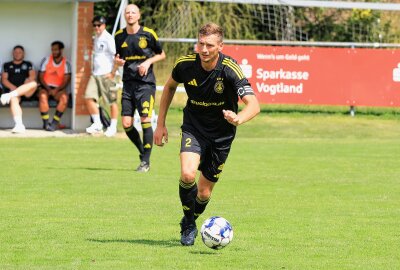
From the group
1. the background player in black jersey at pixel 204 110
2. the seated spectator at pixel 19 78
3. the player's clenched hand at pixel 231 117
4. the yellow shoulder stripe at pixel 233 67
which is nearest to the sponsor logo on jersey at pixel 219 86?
the background player in black jersey at pixel 204 110

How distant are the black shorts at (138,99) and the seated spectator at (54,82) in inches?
237

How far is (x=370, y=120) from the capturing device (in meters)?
24.1

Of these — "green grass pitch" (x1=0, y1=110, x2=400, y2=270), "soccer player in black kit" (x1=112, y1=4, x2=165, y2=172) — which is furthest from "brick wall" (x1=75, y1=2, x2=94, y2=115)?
"soccer player in black kit" (x1=112, y1=4, x2=165, y2=172)

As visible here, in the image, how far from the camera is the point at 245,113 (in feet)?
27.5

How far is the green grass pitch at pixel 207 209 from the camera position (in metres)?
8.38

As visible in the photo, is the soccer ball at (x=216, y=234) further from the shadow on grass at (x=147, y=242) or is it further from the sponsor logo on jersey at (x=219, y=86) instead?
the sponsor logo on jersey at (x=219, y=86)

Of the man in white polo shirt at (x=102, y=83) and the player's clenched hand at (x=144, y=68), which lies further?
the man in white polo shirt at (x=102, y=83)

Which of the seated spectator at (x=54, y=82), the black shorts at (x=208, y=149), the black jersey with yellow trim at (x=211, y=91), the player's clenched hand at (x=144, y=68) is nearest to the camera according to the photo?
the black jersey with yellow trim at (x=211, y=91)

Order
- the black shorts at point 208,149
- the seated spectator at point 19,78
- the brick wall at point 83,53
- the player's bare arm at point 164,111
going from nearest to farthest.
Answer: the black shorts at point 208,149
the player's bare arm at point 164,111
the seated spectator at point 19,78
the brick wall at point 83,53

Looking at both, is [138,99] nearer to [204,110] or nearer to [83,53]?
[204,110]

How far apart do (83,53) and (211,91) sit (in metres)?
12.7

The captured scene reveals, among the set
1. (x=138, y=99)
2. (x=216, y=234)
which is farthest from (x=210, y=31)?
(x=138, y=99)

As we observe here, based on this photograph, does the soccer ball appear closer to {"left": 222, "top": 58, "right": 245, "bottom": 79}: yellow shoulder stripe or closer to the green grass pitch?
the green grass pitch

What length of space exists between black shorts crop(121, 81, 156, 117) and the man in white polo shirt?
4.97m
